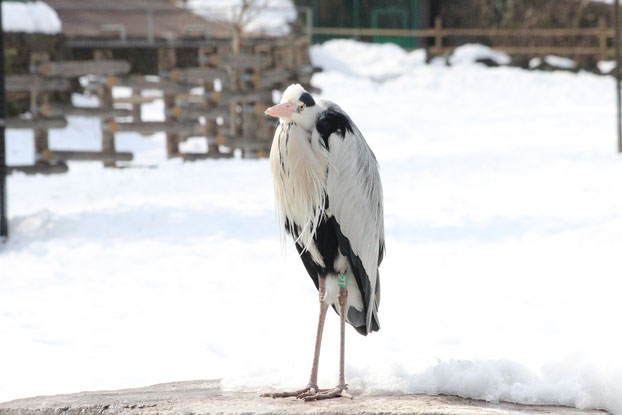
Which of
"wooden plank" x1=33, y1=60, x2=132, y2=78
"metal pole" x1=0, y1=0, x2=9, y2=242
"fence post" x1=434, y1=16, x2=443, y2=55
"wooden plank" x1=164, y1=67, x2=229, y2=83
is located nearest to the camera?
"metal pole" x1=0, y1=0, x2=9, y2=242

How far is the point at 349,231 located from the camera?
14.7ft

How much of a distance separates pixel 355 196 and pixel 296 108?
1.69 ft

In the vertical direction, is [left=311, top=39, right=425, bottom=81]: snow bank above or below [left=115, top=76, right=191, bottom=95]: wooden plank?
above

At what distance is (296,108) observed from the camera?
4.24m

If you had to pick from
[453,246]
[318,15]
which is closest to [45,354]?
[453,246]

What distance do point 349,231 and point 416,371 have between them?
0.72 metres

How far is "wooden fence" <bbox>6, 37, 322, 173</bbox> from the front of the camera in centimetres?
1430

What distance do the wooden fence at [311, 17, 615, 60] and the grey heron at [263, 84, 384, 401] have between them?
2644cm

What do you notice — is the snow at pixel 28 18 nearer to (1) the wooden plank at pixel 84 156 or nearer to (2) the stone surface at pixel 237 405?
(1) the wooden plank at pixel 84 156

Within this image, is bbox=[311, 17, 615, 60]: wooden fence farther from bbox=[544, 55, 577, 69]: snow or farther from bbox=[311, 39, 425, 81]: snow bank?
bbox=[311, 39, 425, 81]: snow bank

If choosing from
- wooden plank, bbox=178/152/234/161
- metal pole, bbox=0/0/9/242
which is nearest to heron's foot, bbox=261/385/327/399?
metal pole, bbox=0/0/9/242

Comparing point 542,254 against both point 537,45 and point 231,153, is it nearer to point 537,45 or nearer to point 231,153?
point 231,153

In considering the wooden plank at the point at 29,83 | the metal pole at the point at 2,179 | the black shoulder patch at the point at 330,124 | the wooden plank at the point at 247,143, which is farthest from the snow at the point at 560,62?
the black shoulder patch at the point at 330,124

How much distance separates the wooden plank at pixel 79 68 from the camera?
14.5 meters
